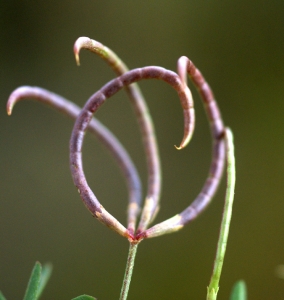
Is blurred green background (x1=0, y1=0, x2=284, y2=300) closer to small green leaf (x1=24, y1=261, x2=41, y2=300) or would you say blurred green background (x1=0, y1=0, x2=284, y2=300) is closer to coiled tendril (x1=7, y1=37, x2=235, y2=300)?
coiled tendril (x1=7, y1=37, x2=235, y2=300)

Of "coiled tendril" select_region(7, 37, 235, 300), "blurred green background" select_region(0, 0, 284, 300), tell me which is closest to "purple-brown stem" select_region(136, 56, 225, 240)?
"coiled tendril" select_region(7, 37, 235, 300)

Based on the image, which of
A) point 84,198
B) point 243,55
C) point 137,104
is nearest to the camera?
point 84,198

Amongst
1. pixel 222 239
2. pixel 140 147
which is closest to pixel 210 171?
pixel 222 239

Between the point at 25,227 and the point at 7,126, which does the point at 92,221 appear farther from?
the point at 7,126

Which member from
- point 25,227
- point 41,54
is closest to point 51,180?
point 25,227

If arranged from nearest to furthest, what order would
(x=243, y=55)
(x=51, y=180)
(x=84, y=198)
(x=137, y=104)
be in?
(x=84, y=198) → (x=137, y=104) → (x=243, y=55) → (x=51, y=180)

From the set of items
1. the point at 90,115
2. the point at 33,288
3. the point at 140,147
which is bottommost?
the point at 33,288

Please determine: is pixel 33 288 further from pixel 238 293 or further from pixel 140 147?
pixel 140 147
